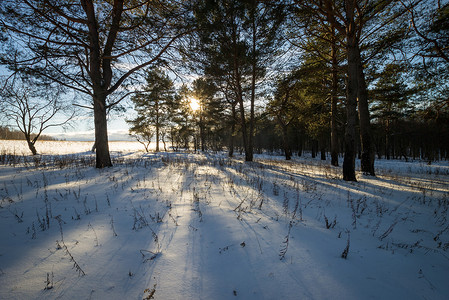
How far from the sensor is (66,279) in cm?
136

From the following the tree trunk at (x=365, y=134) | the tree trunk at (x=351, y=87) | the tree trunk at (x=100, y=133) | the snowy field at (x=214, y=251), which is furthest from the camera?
the tree trunk at (x=365, y=134)

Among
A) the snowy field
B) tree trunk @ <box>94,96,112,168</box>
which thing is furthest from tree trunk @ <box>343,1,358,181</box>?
tree trunk @ <box>94,96,112,168</box>

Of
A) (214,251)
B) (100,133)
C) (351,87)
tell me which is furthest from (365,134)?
(100,133)

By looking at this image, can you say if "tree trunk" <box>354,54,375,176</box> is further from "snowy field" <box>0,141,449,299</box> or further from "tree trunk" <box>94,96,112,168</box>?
"tree trunk" <box>94,96,112,168</box>

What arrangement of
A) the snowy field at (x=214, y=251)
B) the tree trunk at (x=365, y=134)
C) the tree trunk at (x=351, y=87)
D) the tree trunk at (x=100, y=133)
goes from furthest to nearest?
the tree trunk at (x=365, y=134), the tree trunk at (x=100, y=133), the tree trunk at (x=351, y=87), the snowy field at (x=214, y=251)

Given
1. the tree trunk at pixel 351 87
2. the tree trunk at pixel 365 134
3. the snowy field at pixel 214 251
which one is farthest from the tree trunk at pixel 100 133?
the tree trunk at pixel 365 134

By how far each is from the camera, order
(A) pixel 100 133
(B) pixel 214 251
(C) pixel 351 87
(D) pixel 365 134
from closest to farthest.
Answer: (B) pixel 214 251 → (C) pixel 351 87 → (A) pixel 100 133 → (D) pixel 365 134

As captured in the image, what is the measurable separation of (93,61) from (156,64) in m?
2.51

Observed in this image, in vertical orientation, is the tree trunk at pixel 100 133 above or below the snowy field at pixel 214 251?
above

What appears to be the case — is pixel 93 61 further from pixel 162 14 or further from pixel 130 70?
pixel 162 14

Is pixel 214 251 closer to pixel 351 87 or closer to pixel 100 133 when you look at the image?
pixel 351 87

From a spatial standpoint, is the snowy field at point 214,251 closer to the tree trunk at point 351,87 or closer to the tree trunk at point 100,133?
the tree trunk at point 351,87

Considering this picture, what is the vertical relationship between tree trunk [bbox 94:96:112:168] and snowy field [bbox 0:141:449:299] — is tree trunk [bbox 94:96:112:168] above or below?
above

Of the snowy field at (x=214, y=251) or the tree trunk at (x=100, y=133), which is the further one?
the tree trunk at (x=100, y=133)
